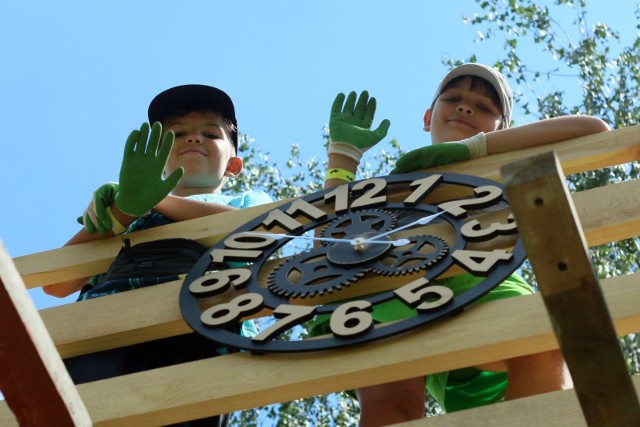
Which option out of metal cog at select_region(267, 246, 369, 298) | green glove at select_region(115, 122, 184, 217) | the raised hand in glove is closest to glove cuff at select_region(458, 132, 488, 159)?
the raised hand in glove

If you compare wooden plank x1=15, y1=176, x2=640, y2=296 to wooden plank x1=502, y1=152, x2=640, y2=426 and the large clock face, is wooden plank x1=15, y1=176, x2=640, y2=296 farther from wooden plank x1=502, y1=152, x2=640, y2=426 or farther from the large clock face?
wooden plank x1=502, y1=152, x2=640, y2=426

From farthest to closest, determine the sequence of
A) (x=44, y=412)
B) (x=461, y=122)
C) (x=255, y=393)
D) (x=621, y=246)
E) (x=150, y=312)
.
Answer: (x=621, y=246), (x=461, y=122), (x=150, y=312), (x=255, y=393), (x=44, y=412)

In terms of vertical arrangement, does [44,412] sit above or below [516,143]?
below

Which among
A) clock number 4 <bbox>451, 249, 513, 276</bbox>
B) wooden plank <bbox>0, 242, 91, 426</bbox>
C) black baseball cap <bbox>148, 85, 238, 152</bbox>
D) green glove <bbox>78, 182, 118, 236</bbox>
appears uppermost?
black baseball cap <bbox>148, 85, 238, 152</bbox>

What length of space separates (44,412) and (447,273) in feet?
3.71

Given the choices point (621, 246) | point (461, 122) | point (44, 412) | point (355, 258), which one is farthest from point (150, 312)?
point (621, 246)

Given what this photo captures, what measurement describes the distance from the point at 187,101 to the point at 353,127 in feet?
2.00

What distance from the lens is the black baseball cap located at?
3730 mm

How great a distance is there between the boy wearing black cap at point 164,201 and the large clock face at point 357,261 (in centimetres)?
18

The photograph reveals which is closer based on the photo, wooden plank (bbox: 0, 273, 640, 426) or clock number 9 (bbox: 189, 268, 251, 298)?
wooden plank (bbox: 0, 273, 640, 426)

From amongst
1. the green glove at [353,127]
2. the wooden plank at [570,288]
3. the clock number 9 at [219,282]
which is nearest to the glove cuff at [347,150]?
the green glove at [353,127]

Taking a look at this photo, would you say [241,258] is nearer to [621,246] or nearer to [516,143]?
[516,143]

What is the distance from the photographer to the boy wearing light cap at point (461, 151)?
2789mm

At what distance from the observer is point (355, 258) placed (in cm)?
279
